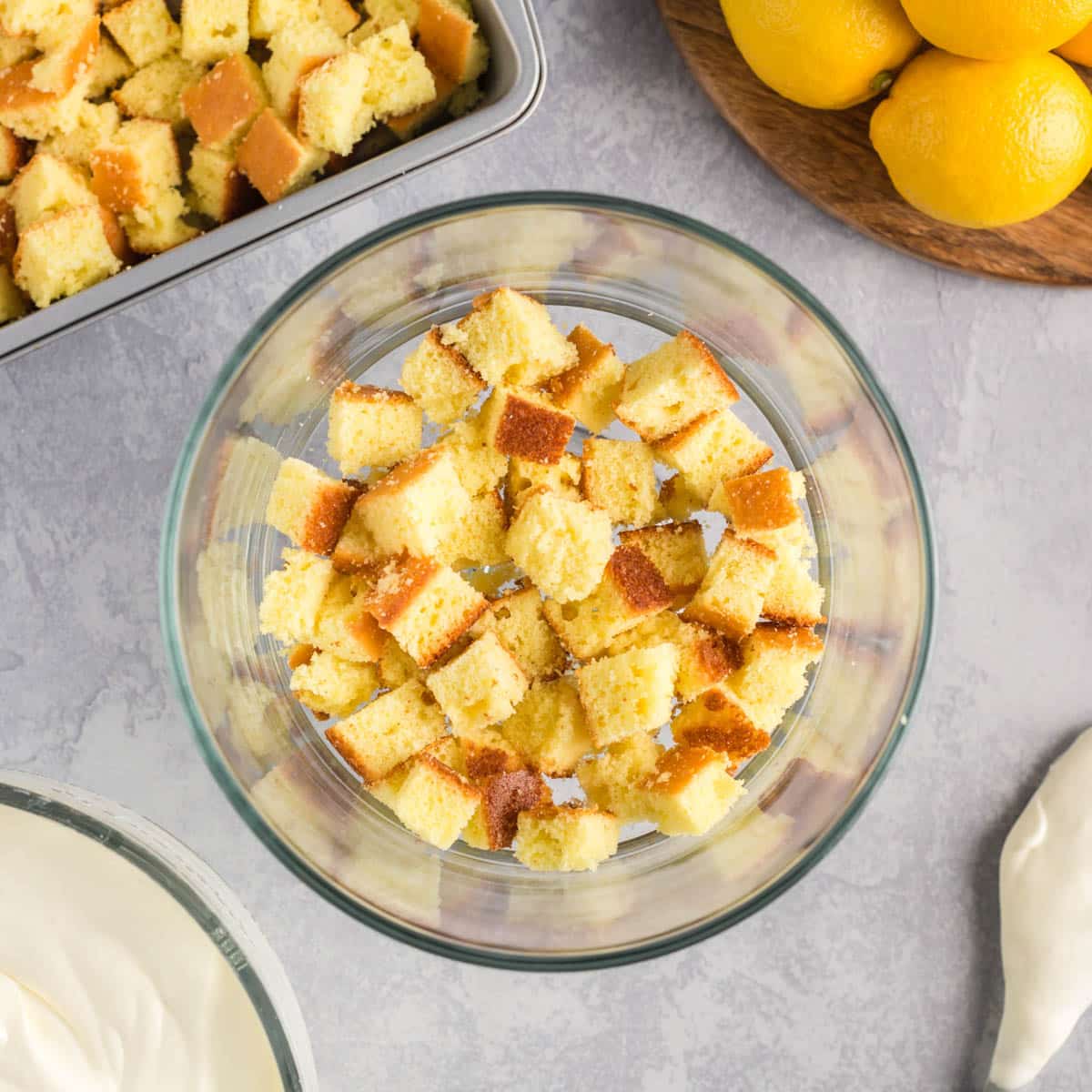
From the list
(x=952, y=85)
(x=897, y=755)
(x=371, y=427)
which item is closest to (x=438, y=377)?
(x=371, y=427)

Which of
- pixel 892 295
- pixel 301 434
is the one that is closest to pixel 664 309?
pixel 892 295

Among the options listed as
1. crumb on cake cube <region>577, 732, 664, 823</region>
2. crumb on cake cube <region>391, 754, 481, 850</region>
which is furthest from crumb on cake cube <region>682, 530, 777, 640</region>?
crumb on cake cube <region>391, 754, 481, 850</region>

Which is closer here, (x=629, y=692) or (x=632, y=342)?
(x=629, y=692)

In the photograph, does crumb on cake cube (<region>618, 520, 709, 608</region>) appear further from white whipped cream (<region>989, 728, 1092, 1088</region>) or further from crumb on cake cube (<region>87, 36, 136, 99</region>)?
crumb on cake cube (<region>87, 36, 136, 99</region>)

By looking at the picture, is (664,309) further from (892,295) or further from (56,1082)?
(56,1082)

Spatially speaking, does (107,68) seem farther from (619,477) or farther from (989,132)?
(989,132)

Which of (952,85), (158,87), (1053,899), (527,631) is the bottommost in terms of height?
(1053,899)
